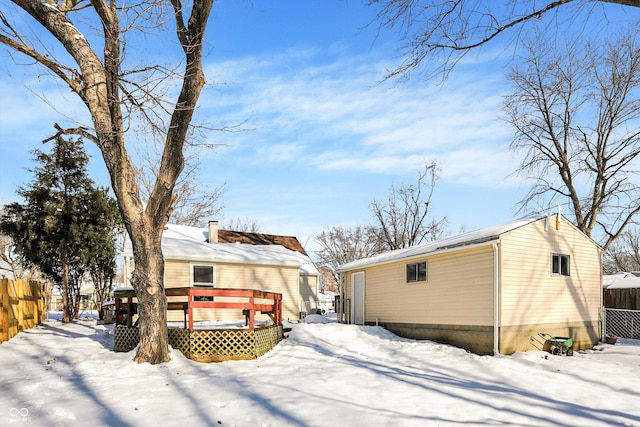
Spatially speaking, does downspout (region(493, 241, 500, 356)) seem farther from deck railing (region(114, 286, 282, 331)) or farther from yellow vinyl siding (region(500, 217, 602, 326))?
Result: deck railing (region(114, 286, 282, 331))

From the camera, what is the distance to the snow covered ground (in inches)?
232

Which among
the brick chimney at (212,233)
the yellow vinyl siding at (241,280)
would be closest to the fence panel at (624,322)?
the yellow vinyl siding at (241,280)

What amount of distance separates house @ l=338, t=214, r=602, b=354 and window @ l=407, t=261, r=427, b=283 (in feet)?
0.10

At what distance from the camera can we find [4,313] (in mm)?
11234

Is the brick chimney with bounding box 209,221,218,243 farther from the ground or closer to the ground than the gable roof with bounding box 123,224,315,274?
farther from the ground

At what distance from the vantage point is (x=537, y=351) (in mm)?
11781

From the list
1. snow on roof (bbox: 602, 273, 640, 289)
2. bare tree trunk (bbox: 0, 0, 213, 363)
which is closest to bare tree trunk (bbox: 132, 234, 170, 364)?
bare tree trunk (bbox: 0, 0, 213, 363)

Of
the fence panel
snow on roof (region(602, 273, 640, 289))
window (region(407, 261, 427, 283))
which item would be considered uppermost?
window (region(407, 261, 427, 283))

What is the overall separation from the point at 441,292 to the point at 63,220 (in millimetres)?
13545

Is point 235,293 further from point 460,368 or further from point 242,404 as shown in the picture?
point 460,368

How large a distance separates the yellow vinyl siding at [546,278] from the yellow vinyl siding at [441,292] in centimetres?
56

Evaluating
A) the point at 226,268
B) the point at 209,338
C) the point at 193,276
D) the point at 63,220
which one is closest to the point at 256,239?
the point at 226,268

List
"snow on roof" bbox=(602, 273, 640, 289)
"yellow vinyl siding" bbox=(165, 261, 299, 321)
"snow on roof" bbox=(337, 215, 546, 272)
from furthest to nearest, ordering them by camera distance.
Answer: "snow on roof" bbox=(602, 273, 640, 289) → "yellow vinyl siding" bbox=(165, 261, 299, 321) → "snow on roof" bbox=(337, 215, 546, 272)

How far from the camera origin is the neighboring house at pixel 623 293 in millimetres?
18766
